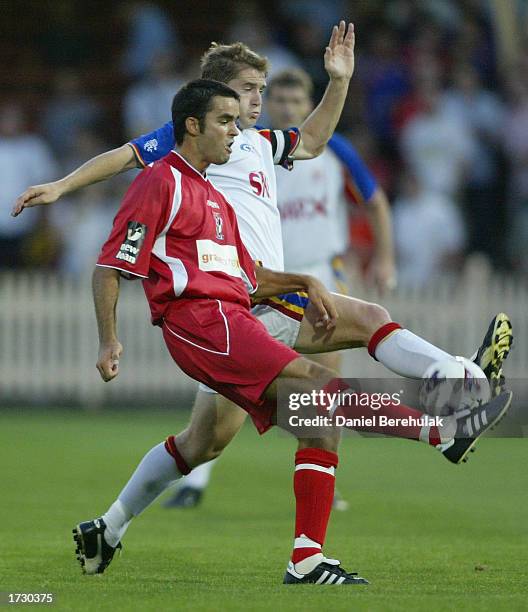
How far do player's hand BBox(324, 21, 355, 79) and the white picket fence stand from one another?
10002 millimetres

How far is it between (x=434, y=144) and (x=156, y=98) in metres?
→ 3.28

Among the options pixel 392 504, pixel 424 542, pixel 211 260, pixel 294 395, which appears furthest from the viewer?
pixel 392 504

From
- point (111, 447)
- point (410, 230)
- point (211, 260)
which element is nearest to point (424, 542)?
point (211, 260)

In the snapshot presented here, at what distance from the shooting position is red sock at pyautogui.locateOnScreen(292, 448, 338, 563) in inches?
237

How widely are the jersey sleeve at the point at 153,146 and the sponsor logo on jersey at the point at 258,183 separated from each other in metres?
0.49

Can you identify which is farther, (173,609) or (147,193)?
(147,193)

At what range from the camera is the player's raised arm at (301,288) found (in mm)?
6379

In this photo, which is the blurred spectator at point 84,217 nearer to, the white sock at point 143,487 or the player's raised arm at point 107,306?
the white sock at point 143,487

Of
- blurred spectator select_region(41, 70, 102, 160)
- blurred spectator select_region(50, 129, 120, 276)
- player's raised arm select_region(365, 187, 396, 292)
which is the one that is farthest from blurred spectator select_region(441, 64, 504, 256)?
player's raised arm select_region(365, 187, 396, 292)

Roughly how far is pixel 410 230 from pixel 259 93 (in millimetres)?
9739

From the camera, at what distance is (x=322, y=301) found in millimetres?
6371

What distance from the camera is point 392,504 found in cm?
957

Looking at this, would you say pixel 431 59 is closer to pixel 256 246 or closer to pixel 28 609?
pixel 256 246

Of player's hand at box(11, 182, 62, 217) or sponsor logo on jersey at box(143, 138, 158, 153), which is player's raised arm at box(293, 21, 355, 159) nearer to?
sponsor logo on jersey at box(143, 138, 158, 153)
